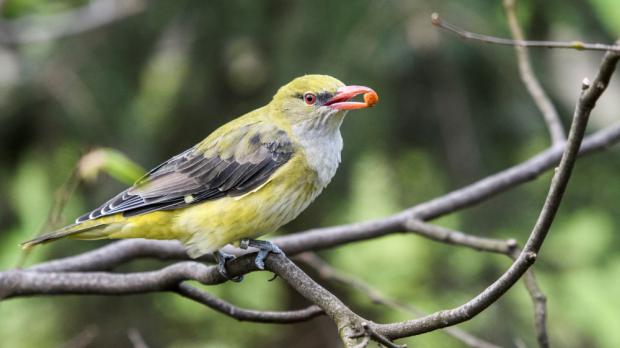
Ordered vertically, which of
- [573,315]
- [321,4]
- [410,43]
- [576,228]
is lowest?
[573,315]

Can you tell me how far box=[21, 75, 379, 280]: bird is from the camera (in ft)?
11.0

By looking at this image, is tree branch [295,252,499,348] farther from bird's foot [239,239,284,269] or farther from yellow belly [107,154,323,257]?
bird's foot [239,239,284,269]

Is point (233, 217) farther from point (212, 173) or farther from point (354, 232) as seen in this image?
point (354, 232)

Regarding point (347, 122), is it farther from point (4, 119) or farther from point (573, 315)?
point (4, 119)

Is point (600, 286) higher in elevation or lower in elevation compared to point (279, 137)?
lower

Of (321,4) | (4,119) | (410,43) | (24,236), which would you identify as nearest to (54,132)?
(4,119)

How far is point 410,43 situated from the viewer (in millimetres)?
4453

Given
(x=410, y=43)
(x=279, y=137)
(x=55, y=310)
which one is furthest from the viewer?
(x=55, y=310)

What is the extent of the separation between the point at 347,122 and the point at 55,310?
2.04 m

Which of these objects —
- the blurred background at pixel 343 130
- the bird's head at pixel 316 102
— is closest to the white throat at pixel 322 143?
the bird's head at pixel 316 102

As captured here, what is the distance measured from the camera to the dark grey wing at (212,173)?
3.47 metres

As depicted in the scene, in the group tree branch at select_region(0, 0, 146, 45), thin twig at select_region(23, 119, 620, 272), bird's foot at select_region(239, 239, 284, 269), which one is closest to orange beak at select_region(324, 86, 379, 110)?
thin twig at select_region(23, 119, 620, 272)

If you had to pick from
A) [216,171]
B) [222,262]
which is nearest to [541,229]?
[222,262]

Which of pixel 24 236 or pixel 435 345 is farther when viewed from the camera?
pixel 24 236
